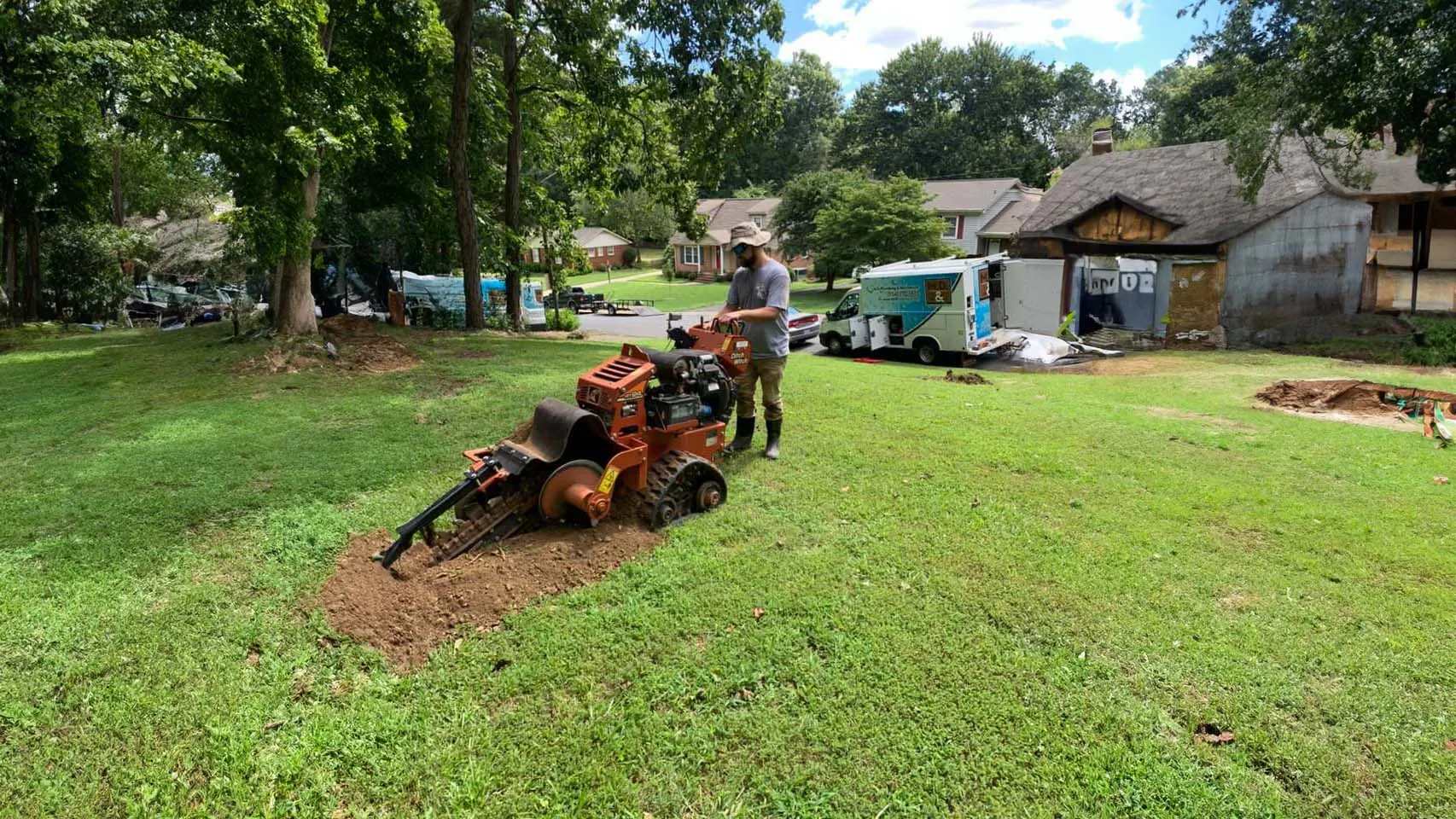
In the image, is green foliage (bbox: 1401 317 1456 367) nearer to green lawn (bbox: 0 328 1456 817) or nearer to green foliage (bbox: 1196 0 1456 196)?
green foliage (bbox: 1196 0 1456 196)

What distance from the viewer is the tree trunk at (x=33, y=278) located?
21.4 meters

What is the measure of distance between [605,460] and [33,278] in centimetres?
2620

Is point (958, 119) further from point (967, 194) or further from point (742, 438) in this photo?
point (742, 438)

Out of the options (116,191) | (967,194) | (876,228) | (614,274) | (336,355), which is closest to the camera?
(336,355)

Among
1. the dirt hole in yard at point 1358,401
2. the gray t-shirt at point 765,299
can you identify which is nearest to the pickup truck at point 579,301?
the dirt hole in yard at point 1358,401

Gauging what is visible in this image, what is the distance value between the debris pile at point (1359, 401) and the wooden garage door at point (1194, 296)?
8690 millimetres

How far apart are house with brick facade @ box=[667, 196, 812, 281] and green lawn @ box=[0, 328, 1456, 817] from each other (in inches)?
1608

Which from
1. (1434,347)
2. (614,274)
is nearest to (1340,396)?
(1434,347)

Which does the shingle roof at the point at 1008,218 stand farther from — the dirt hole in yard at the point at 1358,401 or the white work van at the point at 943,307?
the dirt hole in yard at the point at 1358,401

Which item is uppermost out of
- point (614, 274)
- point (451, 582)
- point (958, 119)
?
point (958, 119)

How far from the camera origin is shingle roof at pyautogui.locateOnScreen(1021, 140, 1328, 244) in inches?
725

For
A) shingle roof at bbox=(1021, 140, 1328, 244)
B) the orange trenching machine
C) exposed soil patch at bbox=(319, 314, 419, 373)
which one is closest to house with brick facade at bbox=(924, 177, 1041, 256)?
shingle roof at bbox=(1021, 140, 1328, 244)

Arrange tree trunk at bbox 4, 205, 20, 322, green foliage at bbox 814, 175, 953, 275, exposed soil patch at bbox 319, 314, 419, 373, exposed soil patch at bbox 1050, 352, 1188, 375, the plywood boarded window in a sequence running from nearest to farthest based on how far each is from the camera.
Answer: exposed soil patch at bbox 319, 314, 419, 373
exposed soil patch at bbox 1050, 352, 1188, 375
the plywood boarded window
tree trunk at bbox 4, 205, 20, 322
green foliage at bbox 814, 175, 953, 275

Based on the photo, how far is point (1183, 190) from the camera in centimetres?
2052
